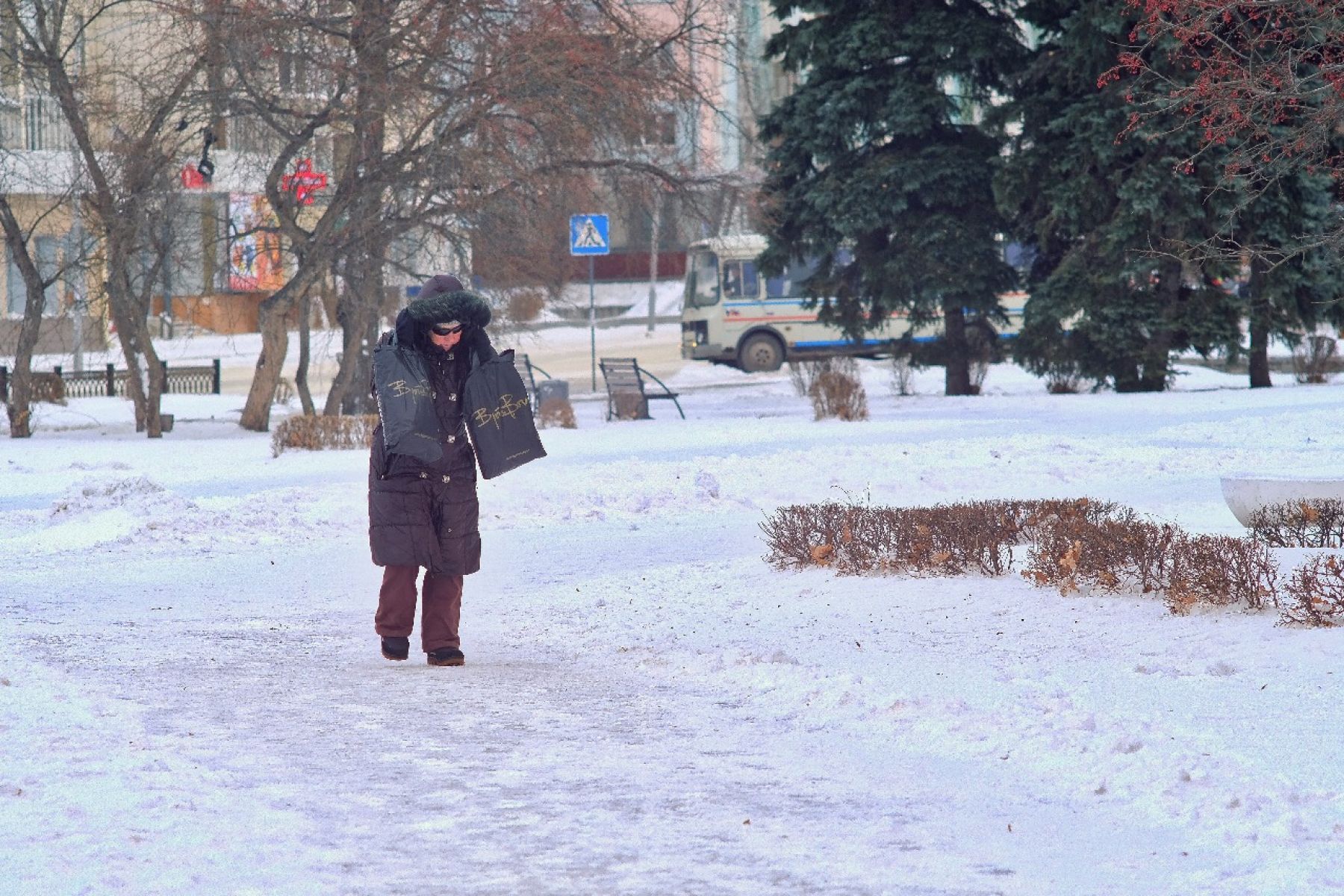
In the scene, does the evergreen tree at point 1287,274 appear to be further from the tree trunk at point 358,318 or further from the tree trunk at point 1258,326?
the tree trunk at point 358,318

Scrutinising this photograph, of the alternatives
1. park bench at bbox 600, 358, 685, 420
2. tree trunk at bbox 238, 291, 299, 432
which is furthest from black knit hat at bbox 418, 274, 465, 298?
park bench at bbox 600, 358, 685, 420

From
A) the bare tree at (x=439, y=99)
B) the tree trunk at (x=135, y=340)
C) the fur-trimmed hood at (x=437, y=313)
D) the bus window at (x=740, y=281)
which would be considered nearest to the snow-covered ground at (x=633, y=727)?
the fur-trimmed hood at (x=437, y=313)

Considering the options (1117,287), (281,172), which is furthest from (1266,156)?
(1117,287)

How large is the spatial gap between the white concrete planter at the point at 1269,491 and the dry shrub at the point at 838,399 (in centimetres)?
1118

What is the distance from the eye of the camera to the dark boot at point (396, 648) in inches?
312

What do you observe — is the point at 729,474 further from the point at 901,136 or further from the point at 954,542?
the point at 901,136

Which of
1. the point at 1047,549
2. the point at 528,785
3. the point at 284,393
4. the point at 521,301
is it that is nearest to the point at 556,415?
the point at 521,301

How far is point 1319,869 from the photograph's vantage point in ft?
14.5

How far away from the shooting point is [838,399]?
2188 centimetres

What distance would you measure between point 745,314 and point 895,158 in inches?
472

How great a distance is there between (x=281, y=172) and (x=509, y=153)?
3.00 meters

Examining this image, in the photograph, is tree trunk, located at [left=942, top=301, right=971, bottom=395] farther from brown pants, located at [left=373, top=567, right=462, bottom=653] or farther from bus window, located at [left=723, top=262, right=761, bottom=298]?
brown pants, located at [left=373, top=567, right=462, bottom=653]

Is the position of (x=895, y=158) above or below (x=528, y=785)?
above

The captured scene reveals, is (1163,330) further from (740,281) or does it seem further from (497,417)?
(497,417)
